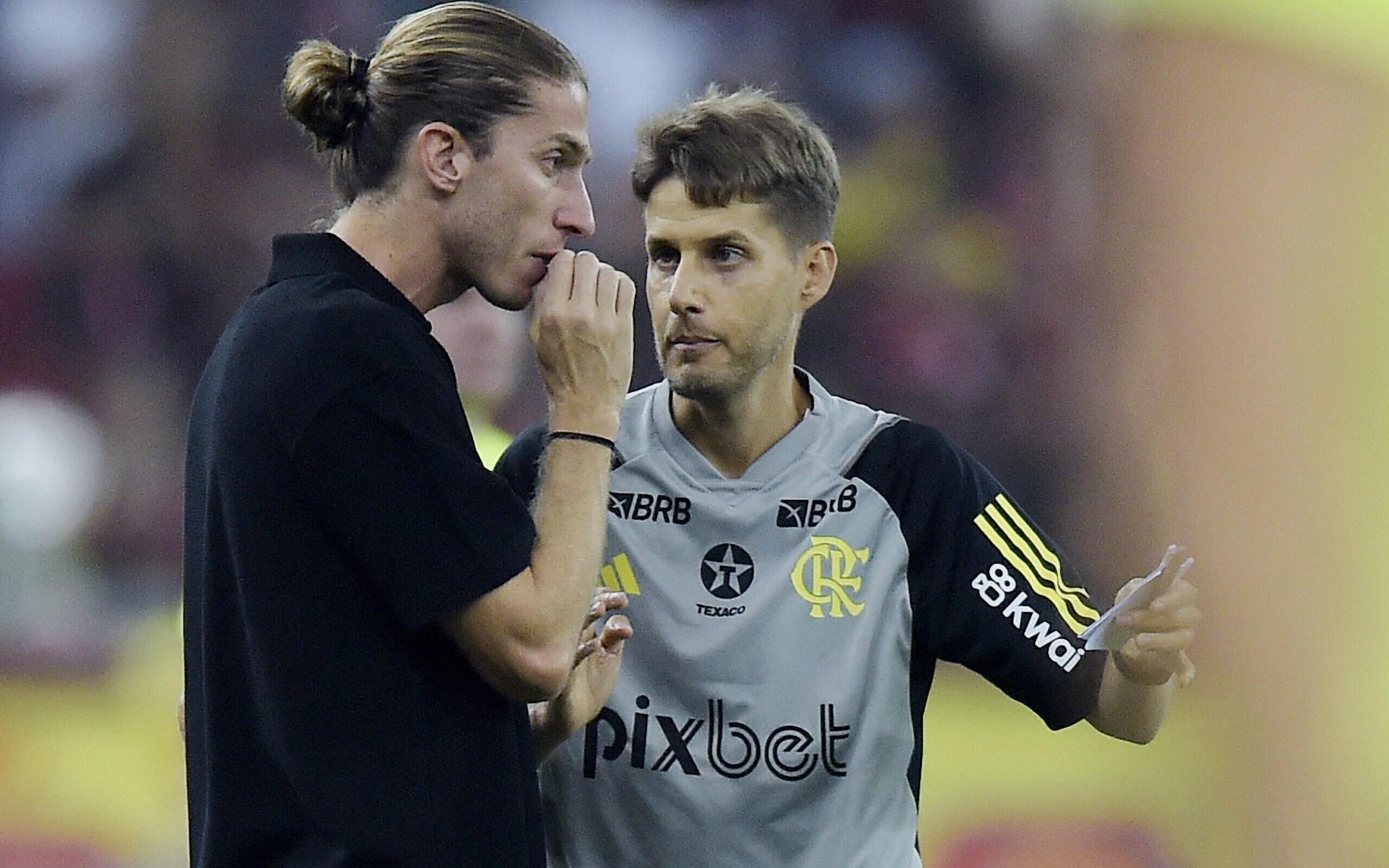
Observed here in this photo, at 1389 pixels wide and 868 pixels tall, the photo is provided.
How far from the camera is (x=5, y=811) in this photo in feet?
14.4

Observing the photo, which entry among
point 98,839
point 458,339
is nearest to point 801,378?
point 458,339

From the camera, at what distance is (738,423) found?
2.13m

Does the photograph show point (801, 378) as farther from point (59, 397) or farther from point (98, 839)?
point (59, 397)

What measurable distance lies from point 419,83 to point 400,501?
0.46 m

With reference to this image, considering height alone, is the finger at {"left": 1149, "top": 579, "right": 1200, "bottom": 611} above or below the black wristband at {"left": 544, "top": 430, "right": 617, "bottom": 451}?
below

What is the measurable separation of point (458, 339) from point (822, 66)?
7.59 ft

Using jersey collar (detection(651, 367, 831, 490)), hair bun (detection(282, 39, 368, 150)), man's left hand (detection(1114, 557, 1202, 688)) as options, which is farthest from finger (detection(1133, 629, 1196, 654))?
hair bun (detection(282, 39, 368, 150))

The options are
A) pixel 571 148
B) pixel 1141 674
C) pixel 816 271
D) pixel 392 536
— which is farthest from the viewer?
pixel 816 271

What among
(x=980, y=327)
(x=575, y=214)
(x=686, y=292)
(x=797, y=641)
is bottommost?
(x=980, y=327)

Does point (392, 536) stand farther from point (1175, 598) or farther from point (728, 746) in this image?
point (1175, 598)

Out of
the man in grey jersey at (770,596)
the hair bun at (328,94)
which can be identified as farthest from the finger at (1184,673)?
the hair bun at (328,94)

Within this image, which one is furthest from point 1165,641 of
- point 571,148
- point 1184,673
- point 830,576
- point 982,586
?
point 571,148

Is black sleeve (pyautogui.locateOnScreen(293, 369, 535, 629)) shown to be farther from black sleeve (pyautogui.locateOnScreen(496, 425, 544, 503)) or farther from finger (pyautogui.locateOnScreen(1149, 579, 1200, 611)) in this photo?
finger (pyautogui.locateOnScreen(1149, 579, 1200, 611))

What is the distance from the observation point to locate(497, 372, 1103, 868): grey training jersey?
199 centimetres
